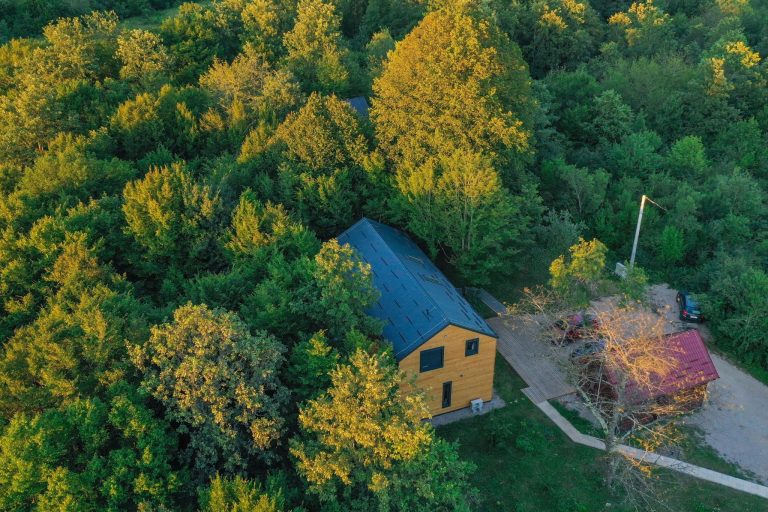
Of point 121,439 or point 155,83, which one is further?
point 155,83

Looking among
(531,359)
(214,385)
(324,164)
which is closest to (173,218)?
(324,164)

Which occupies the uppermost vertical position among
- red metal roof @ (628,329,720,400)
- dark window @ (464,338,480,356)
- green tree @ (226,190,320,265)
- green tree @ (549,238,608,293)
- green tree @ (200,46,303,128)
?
green tree @ (200,46,303,128)

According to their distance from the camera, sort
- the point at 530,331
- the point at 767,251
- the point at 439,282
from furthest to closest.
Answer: the point at 767,251, the point at 530,331, the point at 439,282

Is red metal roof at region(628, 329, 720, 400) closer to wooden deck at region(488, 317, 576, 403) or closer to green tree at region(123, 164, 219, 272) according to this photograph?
wooden deck at region(488, 317, 576, 403)

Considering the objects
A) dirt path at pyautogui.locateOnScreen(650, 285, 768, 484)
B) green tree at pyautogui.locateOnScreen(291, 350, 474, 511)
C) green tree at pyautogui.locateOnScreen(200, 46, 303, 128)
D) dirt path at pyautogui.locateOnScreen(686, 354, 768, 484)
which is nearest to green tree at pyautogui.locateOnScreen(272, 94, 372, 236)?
green tree at pyautogui.locateOnScreen(200, 46, 303, 128)

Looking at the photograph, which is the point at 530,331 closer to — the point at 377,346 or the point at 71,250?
the point at 377,346

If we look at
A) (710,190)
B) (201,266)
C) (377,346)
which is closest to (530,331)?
(377,346)

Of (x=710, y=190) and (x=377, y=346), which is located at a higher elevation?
(x=377, y=346)

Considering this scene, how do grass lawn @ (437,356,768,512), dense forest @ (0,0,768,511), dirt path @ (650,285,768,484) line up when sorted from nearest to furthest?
1. dense forest @ (0,0,768,511)
2. grass lawn @ (437,356,768,512)
3. dirt path @ (650,285,768,484)
